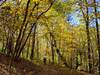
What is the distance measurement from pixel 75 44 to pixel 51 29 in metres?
7.60

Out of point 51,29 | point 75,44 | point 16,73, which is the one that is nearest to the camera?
point 16,73

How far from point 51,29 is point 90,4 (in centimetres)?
801

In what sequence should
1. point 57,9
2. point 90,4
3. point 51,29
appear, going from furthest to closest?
1. point 51,29
2. point 57,9
3. point 90,4

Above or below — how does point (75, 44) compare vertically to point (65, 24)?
below

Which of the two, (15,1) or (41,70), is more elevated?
(15,1)

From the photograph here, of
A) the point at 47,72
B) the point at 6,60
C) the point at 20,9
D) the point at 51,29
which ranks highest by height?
the point at 20,9

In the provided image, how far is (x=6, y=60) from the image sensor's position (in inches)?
762

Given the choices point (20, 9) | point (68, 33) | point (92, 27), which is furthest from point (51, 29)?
point (20, 9)

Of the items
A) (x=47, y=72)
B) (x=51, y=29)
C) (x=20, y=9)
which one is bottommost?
(x=47, y=72)

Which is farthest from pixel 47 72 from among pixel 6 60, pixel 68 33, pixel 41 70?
pixel 68 33

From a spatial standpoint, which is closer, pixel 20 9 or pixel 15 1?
pixel 20 9

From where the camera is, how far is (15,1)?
20016 millimetres

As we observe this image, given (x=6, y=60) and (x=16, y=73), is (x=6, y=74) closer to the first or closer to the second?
(x=16, y=73)

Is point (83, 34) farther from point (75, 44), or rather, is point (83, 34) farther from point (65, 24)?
point (65, 24)
